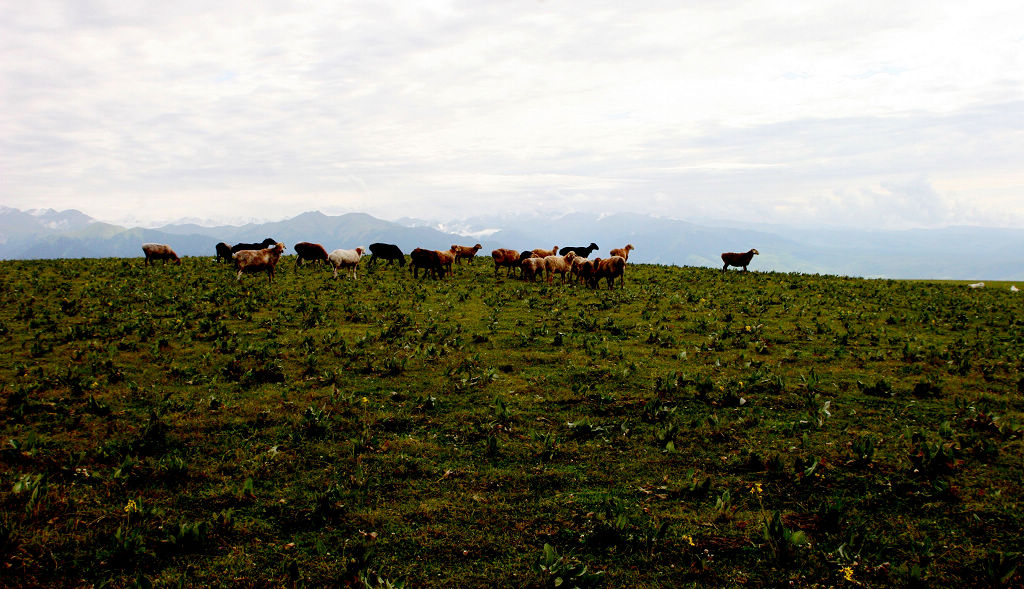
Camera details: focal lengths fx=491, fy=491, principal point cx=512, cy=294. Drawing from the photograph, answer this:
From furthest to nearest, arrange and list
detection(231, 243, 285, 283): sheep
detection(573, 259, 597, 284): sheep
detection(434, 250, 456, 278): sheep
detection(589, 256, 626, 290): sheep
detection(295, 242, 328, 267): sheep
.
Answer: detection(295, 242, 328, 267): sheep → detection(434, 250, 456, 278): sheep → detection(573, 259, 597, 284): sheep → detection(589, 256, 626, 290): sheep → detection(231, 243, 285, 283): sheep

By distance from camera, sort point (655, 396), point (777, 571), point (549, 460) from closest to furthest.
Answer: point (777, 571) < point (549, 460) < point (655, 396)

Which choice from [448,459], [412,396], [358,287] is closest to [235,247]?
[358,287]

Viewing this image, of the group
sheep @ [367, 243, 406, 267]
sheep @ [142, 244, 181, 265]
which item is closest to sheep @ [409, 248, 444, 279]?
sheep @ [367, 243, 406, 267]

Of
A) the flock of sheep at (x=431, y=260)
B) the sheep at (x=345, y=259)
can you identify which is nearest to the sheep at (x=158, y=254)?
the flock of sheep at (x=431, y=260)

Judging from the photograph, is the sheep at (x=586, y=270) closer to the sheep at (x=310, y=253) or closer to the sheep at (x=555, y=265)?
the sheep at (x=555, y=265)

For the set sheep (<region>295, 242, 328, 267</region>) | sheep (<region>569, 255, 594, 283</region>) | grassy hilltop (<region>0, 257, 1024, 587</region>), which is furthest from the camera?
sheep (<region>295, 242, 328, 267</region>)

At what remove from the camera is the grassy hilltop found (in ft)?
20.4

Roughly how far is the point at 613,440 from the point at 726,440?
7.30 ft

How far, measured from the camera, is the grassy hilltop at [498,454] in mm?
6203

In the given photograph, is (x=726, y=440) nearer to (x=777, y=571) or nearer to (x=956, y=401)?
(x=777, y=571)

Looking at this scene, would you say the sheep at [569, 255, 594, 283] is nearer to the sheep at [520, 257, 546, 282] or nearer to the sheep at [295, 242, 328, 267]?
the sheep at [520, 257, 546, 282]

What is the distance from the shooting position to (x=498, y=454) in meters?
9.23

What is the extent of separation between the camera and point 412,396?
39.2ft

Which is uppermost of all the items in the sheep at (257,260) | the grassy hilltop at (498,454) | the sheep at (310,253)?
the sheep at (310,253)
